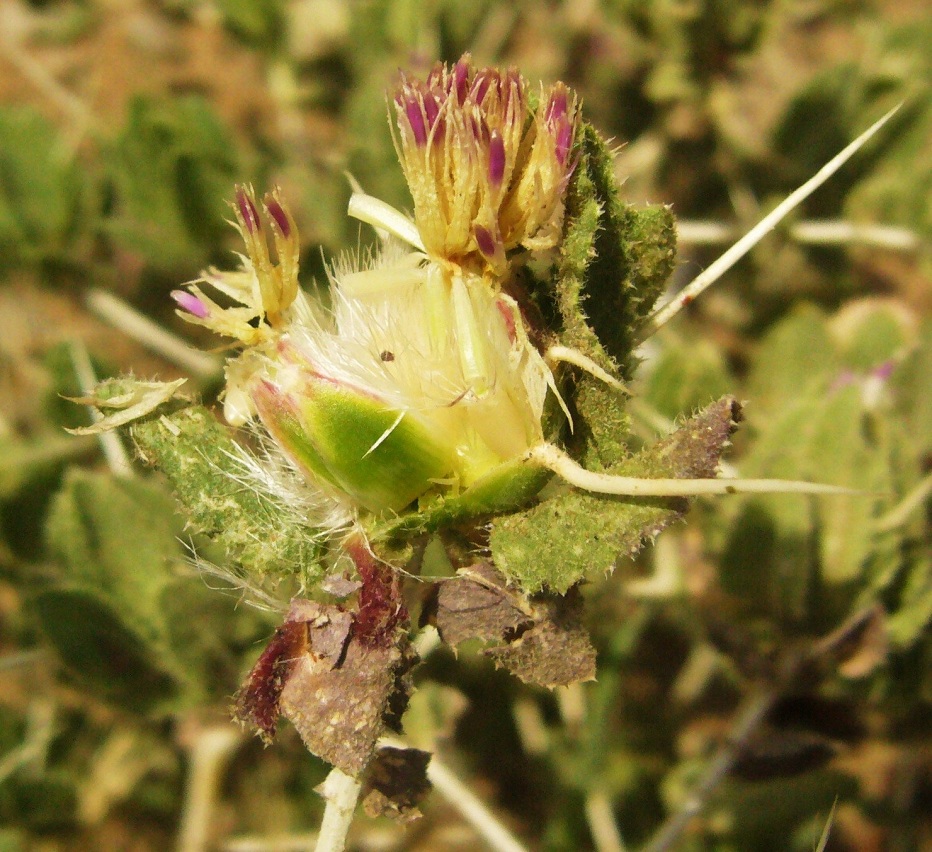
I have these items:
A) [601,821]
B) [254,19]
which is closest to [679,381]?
[601,821]

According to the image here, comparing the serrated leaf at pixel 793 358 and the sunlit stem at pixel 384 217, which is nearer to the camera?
the sunlit stem at pixel 384 217

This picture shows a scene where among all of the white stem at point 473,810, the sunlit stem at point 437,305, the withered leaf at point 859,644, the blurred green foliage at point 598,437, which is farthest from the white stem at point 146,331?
the withered leaf at point 859,644

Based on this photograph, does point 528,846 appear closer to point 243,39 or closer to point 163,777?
point 163,777

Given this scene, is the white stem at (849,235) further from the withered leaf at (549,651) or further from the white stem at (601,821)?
the withered leaf at (549,651)

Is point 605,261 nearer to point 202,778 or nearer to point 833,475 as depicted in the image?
point 833,475

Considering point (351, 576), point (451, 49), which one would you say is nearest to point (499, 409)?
point (351, 576)

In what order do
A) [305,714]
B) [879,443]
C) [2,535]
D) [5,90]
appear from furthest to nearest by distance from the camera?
1. [5,90]
2. [2,535]
3. [879,443]
4. [305,714]

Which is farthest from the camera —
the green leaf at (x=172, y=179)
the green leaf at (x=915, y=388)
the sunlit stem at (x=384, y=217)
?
the green leaf at (x=172, y=179)
